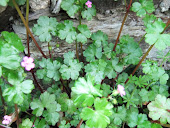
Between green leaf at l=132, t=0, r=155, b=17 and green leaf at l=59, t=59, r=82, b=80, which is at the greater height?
green leaf at l=132, t=0, r=155, b=17

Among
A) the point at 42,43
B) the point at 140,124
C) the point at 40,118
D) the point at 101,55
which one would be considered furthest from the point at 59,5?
the point at 140,124

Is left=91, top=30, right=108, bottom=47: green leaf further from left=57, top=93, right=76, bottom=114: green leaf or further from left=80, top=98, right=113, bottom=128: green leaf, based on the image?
left=80, top=98, right=113, bottom=128: green leaf

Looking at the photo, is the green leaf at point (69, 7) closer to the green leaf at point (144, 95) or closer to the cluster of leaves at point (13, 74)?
the cluster of leaves at point (13, 74)

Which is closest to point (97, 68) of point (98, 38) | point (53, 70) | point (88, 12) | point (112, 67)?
point (112, 67)

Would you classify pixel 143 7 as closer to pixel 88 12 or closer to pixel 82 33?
pixel 88 12

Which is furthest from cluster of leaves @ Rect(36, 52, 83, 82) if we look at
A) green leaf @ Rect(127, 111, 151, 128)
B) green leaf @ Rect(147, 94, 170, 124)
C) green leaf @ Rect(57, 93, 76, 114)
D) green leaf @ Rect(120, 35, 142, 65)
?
green leaf @ Rect(147, 94, 170, 124)

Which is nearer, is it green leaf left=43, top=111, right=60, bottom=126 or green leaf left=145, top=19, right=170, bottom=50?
green leaf left=145, top=19, right=170, bottom=50

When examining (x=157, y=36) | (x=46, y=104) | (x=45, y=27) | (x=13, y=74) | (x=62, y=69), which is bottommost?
(x=46, y=104)
